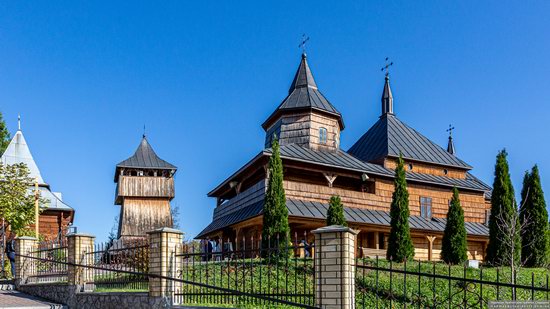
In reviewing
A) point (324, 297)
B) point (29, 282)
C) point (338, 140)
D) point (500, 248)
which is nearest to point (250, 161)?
point (338, 140)

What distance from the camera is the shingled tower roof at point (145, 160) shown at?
126 ft

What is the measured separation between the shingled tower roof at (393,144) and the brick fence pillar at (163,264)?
20142mm

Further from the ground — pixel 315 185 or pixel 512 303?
pixel 315 185

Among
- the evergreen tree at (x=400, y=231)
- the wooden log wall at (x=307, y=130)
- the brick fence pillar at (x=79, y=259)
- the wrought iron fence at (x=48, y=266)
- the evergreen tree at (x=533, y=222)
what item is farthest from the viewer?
the wooden log wall at (x=307, y=130)

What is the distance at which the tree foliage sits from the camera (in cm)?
1872

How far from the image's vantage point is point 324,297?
25.0 feet

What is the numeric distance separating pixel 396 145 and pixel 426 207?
3645 mm

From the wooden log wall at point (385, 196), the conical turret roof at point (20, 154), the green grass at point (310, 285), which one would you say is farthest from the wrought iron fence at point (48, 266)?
the conical turret roof at point (20, 154)

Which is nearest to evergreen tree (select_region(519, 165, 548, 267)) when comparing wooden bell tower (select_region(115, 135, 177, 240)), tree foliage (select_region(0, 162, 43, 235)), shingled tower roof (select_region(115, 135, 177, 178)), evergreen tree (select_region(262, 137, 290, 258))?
evergreen tree (select_region(262, 137, 290, 258))

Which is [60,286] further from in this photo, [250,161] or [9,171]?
[250,161]

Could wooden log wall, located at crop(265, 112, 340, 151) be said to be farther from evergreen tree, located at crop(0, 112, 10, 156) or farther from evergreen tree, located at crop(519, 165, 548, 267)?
evergreen tree, located at crop(0, 112, 10, 156)

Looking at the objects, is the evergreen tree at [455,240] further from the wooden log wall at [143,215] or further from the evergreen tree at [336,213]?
the wooden log wall at [143,215]

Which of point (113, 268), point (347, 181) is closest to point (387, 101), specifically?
point (347, 181)

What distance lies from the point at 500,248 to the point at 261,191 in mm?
9094
